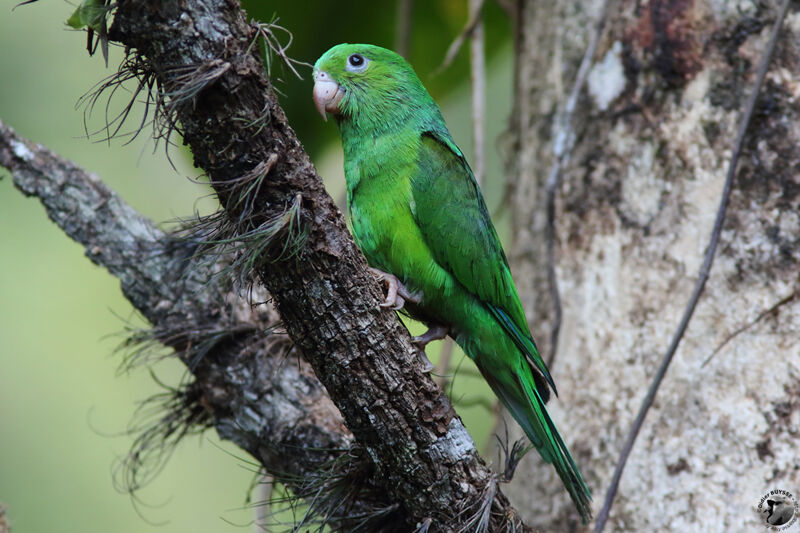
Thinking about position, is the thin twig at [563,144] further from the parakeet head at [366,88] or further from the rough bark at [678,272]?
the parakeet head at [366,88]

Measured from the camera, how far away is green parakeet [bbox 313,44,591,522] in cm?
296

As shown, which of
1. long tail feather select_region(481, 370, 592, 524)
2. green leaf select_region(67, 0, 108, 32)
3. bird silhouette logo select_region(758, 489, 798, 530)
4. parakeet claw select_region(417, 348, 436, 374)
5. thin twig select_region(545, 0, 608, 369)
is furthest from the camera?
thin twig select_region(545, 0, 608, 369)

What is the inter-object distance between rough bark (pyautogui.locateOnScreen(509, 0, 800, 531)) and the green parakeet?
1.21 ft

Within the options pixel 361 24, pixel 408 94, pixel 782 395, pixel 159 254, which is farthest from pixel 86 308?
pixel 782 395

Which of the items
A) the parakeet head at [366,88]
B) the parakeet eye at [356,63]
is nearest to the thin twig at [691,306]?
the parakeet head at [366,88]

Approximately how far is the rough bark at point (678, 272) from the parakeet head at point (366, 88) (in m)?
0.97

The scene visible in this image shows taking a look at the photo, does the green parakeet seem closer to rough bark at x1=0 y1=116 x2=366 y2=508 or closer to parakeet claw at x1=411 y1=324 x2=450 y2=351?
parakeet claw at x1=411 y1=324 x2=450 y2=351

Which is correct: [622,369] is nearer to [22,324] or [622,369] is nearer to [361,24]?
[361,24]

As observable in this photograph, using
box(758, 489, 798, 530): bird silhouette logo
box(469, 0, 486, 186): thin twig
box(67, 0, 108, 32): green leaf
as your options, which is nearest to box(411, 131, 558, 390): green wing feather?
box(758, 489, 798, 530): bird silhouette logo

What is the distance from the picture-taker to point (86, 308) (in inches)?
269

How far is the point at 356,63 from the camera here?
3.27 metres

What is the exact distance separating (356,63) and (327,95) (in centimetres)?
23

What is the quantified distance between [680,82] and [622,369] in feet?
4.48

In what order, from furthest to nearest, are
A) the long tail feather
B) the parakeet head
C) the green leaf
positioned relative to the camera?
the parakeet head → the long tail feather → the green leaf
